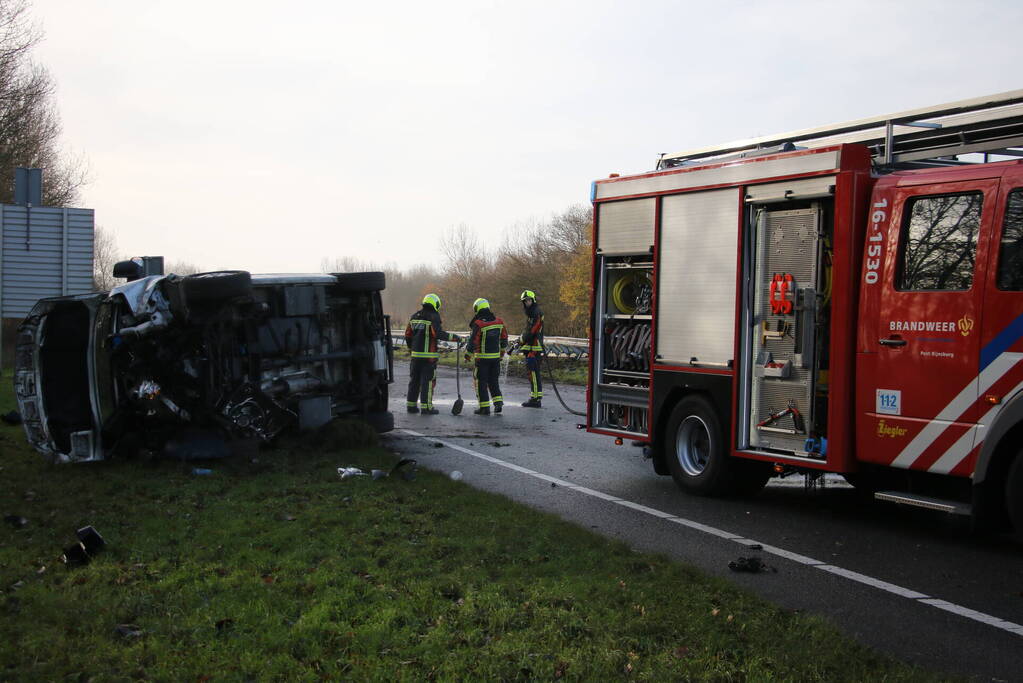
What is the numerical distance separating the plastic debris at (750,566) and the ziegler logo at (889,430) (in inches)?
59.4

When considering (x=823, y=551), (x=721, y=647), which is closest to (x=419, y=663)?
(x=721, y=647)

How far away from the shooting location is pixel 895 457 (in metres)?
7.25

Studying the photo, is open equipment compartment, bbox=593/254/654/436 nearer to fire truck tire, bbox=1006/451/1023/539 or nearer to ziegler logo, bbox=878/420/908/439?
ziegler logo, bbox=878/420/908/439

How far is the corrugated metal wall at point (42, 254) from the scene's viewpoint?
18031 mm

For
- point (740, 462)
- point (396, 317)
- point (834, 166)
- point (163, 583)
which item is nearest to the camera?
point (163, 583)

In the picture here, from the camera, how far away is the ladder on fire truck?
23.3ft

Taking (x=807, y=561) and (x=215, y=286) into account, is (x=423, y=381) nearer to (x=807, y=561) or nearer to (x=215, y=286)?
(x=215, y=286)

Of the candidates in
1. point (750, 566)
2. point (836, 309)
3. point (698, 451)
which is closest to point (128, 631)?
point (750, 566)

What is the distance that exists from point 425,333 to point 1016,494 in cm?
1120

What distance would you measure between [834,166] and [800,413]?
1.92 meters

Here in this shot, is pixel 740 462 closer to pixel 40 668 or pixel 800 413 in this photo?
pixel 800 413

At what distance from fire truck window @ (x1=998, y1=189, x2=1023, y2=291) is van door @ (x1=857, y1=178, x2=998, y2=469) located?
0.13 metres

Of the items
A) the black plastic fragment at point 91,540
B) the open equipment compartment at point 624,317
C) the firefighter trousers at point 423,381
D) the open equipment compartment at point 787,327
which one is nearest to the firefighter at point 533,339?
the firefighter trousers at point 423,381

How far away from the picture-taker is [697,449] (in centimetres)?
926
